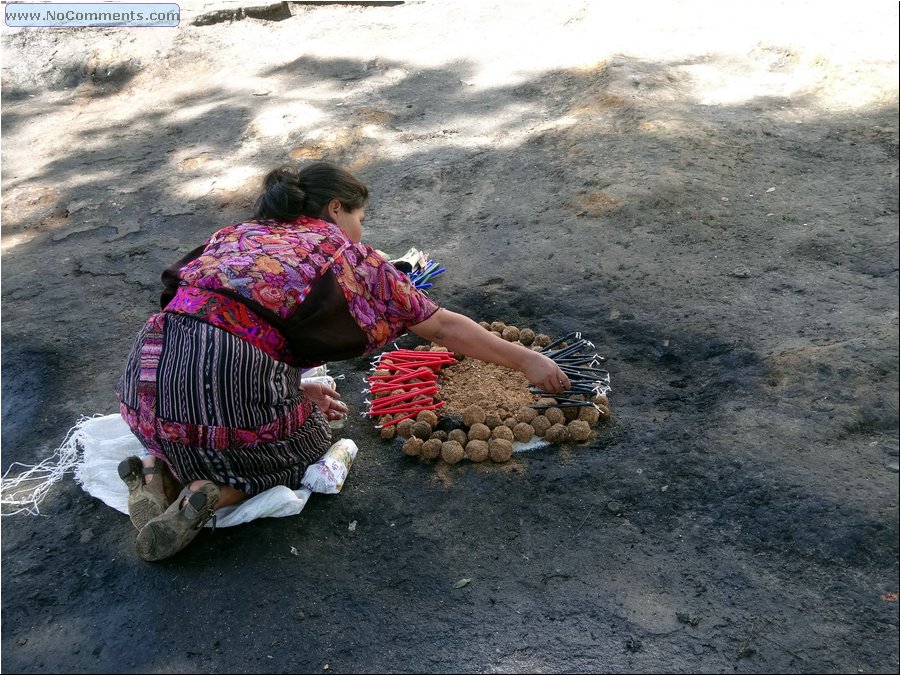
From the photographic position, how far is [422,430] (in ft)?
10.8

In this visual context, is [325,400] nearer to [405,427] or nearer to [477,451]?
[405,427]

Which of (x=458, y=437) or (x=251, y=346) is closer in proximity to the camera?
(x=251, y=346)

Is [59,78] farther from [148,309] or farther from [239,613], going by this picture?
[239,613]

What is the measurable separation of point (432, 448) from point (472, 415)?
0.26m

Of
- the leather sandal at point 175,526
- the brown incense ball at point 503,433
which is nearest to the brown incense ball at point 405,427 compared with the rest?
the brown incense ball at point 503,433

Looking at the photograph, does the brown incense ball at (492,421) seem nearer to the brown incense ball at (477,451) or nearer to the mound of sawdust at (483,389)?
the mound of sawdust at (483,389)

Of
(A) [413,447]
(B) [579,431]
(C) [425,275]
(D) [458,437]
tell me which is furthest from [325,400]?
(C) [425,275]

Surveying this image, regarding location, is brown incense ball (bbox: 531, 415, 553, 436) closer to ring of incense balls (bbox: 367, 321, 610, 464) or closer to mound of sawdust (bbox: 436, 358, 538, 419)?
ring of incense balls (bbox: 367, 321, 610, 464)

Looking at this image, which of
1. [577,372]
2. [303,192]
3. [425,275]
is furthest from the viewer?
[425,275]

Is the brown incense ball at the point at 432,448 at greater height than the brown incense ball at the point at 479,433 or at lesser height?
lesser

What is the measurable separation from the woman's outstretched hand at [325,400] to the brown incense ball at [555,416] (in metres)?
0.95

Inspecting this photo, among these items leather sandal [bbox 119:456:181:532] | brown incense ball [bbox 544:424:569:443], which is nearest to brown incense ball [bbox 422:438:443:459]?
brown incense ball [bbox 544:424:569:443]

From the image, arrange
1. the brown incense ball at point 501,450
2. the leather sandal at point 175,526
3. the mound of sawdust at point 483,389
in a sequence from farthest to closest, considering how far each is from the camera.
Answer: the mound of sawdust at point 483,389, the brown incense ball at point 501,450, the leather sandal at point 175,526

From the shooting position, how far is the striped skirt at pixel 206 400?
2648 millimetres
